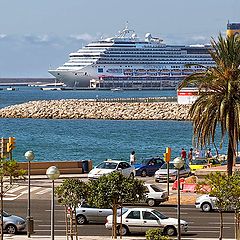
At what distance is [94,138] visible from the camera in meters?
101

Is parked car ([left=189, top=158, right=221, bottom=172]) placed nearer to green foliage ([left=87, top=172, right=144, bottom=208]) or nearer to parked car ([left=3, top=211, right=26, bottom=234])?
parked car ([left=3, top=211, right=26, bottom=234])

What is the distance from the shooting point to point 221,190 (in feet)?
81.9

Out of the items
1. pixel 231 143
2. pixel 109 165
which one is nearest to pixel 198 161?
pixel 109 165

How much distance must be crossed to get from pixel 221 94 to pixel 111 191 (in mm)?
8225

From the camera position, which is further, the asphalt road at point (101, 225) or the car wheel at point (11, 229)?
the asphalt road at point (101, 225)

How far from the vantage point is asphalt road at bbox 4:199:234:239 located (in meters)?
30.0

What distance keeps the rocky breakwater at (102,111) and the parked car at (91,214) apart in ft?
306

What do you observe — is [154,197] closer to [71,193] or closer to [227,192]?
[71,193]

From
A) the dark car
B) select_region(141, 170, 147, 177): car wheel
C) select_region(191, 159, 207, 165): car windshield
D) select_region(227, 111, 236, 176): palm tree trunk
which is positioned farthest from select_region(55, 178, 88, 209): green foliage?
select_region(191, 159, 207, 165): car windshield

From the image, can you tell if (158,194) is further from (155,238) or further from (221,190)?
(155,238)

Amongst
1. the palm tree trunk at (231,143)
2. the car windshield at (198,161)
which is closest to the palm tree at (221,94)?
the palm tree trunk at (231,143)

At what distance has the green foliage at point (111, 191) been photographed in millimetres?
27391

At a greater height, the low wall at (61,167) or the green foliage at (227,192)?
the green foliage at (227,192)

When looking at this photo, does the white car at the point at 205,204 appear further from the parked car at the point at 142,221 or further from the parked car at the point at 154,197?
the parked car at the point at 142,221
